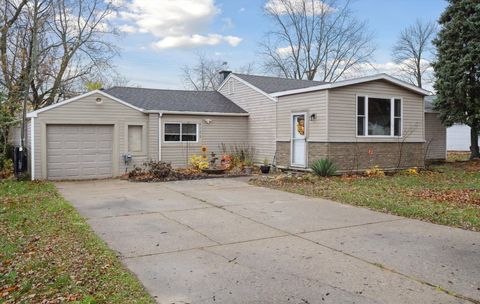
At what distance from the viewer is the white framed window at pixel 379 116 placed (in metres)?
14.9

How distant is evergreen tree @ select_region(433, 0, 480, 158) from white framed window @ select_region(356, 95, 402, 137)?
4.79m

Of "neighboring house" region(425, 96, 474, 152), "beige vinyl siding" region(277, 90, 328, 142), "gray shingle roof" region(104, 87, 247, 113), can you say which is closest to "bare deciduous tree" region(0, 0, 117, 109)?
"gray shingle roof" region(104, 87, 247, 113)

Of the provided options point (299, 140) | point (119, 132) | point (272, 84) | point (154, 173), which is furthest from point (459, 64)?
point (119, 132)

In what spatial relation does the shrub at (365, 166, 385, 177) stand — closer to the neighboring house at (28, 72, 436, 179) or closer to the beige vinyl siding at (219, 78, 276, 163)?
the neighboring house at (28, 72, 436, 179)

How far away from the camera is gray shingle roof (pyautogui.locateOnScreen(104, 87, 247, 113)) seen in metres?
17.1

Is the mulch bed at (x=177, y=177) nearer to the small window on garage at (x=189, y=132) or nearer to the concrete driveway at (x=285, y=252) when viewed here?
the small window on garage at (x=189, y=132)

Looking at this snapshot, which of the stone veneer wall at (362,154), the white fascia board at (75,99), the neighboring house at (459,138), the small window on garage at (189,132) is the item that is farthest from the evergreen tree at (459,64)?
the white fascia board at (75,99)

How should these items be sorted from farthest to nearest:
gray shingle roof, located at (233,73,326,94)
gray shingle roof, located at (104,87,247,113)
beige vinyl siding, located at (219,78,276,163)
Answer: gray shingle roof, located at (233,73,326,94) → gray shingle roof, located at (104,87,247,113) → beige vinyl siding, located at (219,78,276,163)

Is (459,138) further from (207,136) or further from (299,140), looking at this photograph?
(207,136)

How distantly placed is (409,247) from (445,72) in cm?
1571

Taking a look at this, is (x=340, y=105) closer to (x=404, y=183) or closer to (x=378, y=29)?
(x=404, y=183)

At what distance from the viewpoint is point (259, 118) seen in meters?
17.8

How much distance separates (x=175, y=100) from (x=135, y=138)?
Answer: 10.1 ft

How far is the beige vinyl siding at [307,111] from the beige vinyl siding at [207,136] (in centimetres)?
249
